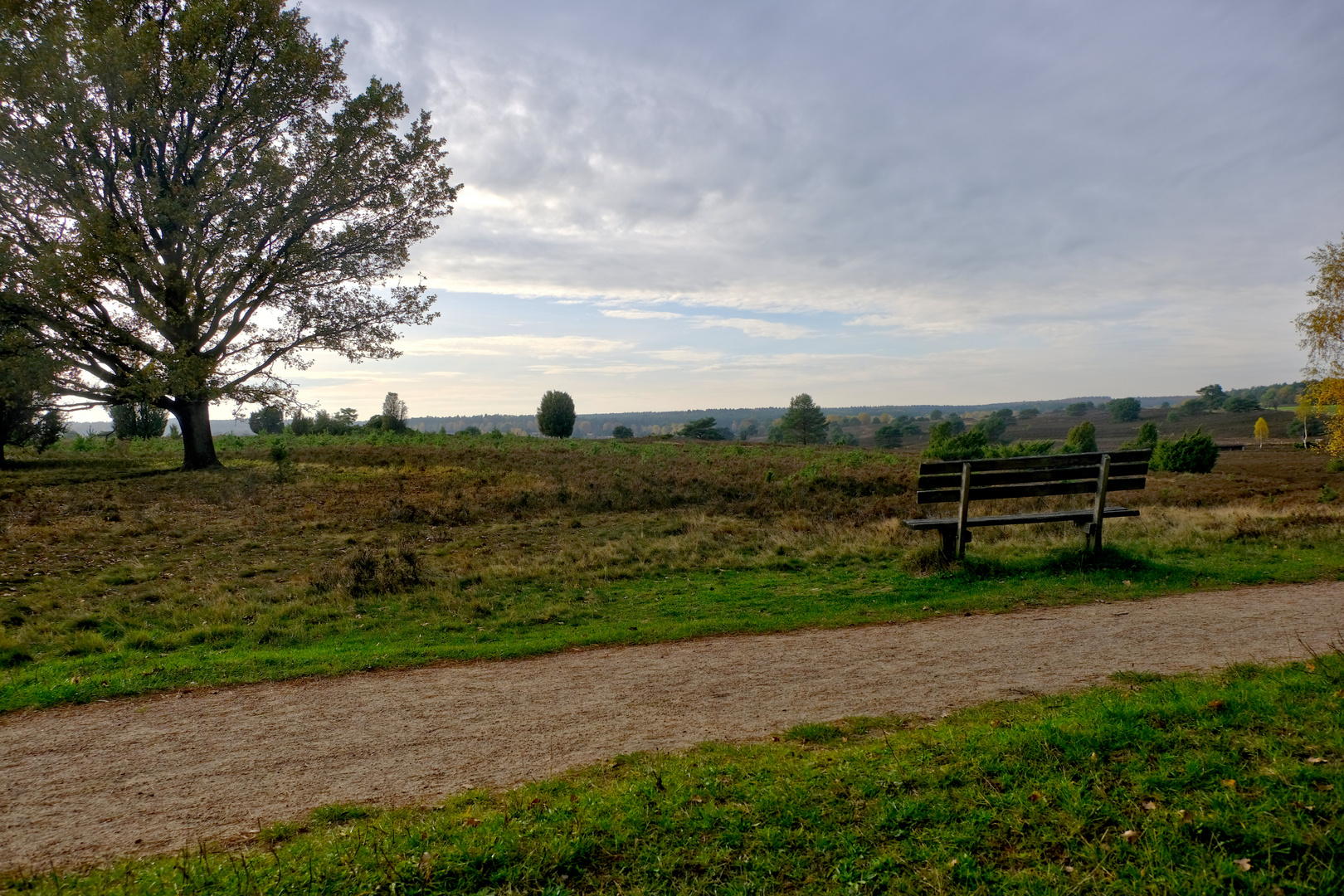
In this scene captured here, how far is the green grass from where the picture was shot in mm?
3027

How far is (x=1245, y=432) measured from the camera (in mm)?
84438

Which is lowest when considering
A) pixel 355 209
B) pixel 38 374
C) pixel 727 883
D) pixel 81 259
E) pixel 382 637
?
pixel 382 637

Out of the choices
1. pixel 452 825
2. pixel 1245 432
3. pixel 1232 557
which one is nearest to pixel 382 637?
pixel 452 825

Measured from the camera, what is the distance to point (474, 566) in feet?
41.5

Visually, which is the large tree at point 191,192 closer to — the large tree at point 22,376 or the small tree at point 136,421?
the large tree at point 22,376

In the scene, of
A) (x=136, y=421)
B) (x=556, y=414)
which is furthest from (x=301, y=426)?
(x=556, y=414)

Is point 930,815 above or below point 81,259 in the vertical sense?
below

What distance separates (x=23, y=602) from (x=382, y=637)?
6.25 meters

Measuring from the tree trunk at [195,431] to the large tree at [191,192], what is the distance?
7 centimetres

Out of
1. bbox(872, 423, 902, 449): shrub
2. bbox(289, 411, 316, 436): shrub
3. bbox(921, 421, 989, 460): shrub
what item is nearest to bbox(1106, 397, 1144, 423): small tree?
bbox(872, 423, 902, 449): shrub

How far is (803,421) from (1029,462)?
79.7 m

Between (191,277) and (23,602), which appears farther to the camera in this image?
(191,277)

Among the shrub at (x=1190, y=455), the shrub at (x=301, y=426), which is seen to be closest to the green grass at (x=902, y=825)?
the shrub at (x=1190, y=455)

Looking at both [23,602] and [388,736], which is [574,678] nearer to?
Answer: [388,736]
